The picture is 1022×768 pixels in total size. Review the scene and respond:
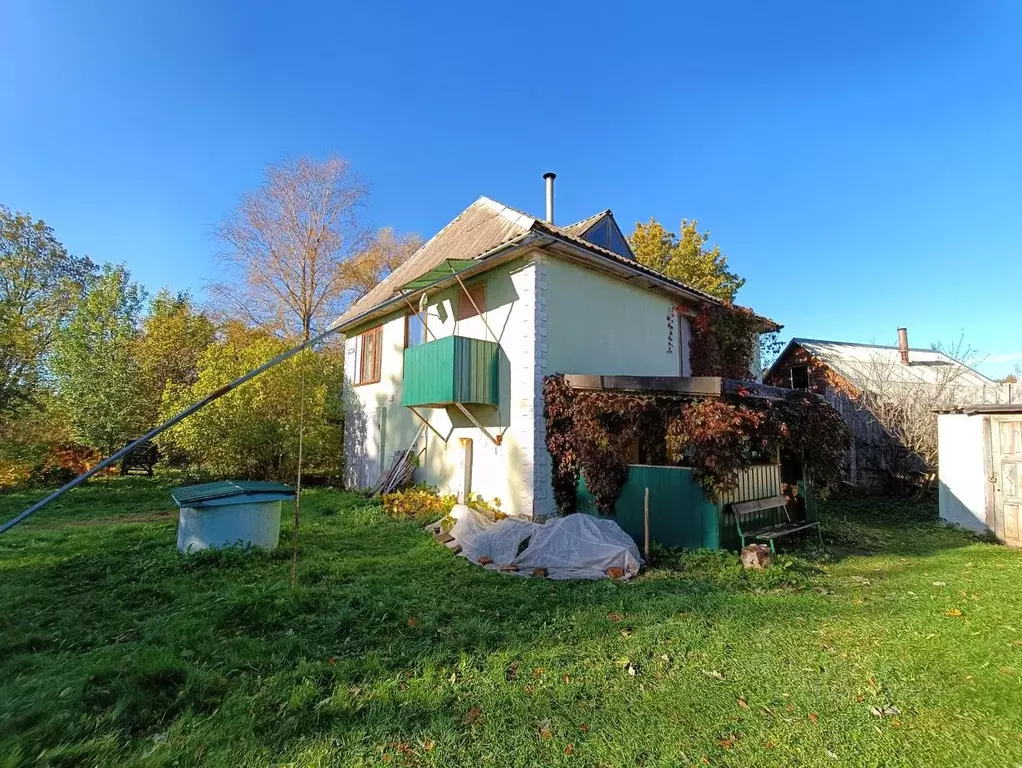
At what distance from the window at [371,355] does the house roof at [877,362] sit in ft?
51.3

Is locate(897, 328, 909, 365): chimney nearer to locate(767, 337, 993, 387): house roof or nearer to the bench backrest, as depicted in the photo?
locate(767, 337, 993, 387): house roof

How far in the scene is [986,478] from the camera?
9430mm

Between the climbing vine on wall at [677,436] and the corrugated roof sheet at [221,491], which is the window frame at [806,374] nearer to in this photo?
the climbing vine on wall at [677,436]

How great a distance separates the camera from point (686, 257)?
23.5 meters

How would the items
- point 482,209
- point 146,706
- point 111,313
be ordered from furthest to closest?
1. point 111,313
2. point 482,209
3. point 146,706

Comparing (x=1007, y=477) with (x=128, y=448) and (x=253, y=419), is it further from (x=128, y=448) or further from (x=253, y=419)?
(x=253, y=419)

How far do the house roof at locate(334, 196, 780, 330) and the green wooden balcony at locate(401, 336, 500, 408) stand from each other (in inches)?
64.5

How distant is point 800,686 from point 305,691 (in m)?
3.54

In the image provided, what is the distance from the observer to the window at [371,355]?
14383mm

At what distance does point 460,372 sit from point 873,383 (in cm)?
1417

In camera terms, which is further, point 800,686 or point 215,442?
point 215,442

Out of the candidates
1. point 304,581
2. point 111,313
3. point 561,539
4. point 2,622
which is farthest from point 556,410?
point 111,313

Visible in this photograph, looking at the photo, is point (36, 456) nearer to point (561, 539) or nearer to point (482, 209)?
point (482, 209)

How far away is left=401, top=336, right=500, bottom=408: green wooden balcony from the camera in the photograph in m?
9.30
